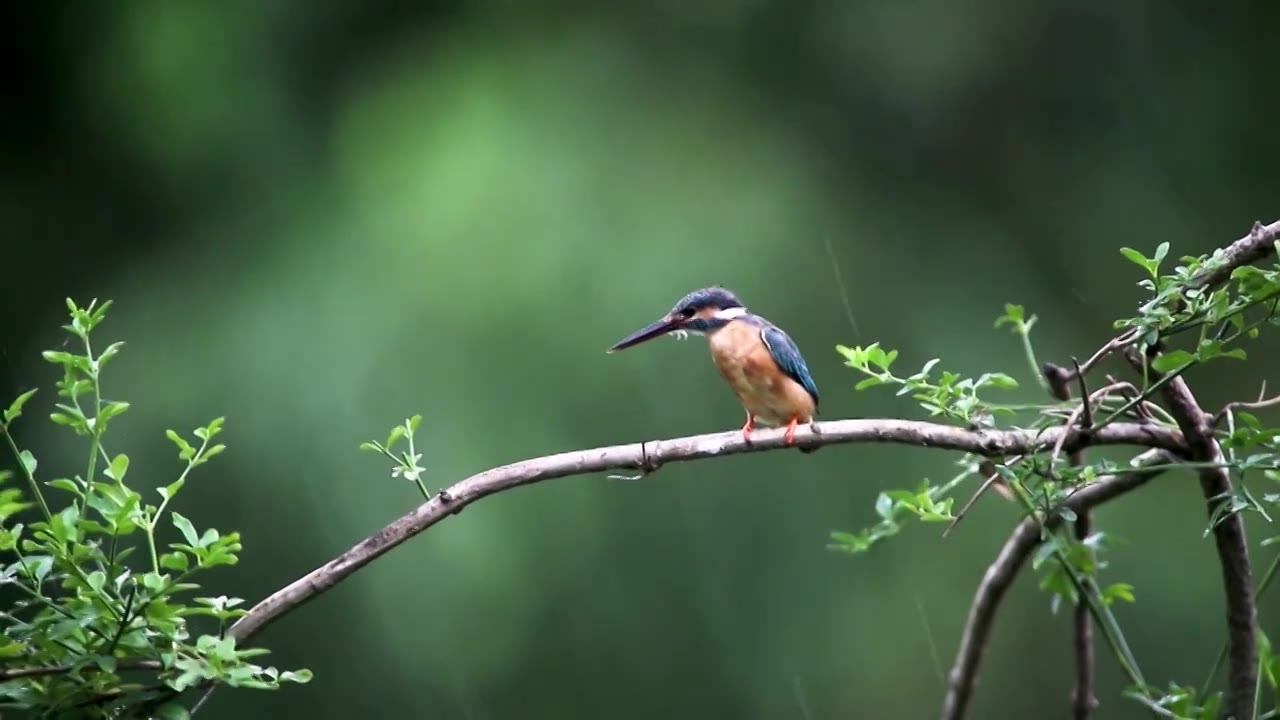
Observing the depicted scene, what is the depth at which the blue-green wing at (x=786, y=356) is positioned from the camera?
1801 mm

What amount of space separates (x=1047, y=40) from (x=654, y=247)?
1.17 metres

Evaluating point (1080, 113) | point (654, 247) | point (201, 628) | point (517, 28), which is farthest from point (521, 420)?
point (1080, 113)

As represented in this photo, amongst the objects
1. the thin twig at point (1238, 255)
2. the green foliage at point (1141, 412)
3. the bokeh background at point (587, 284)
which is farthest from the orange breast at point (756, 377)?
the bokeh background at point (587, 284)

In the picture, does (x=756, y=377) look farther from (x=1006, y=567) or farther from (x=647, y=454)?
(x=647, y=454)

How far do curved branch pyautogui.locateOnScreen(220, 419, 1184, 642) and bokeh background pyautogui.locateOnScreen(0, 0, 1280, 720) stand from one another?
1.42 meters

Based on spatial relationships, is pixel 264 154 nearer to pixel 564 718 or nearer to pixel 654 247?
pixel 654 247

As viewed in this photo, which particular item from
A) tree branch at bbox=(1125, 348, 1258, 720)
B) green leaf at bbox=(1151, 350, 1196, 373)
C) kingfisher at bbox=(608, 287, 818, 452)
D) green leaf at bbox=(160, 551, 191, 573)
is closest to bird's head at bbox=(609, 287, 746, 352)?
kingfisher at bbox=(608, 287, 818, 452)

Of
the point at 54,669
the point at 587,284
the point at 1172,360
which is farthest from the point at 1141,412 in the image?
the point at 587,284

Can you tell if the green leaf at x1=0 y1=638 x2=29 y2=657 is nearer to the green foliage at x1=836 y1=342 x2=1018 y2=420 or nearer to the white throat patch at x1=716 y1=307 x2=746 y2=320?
the green foliage at x1=836 y1=342 x2=1018 y2=420

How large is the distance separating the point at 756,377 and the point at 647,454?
2.09 ft

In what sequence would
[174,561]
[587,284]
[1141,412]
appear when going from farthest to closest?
[587,284], [1141,412], [174,561]

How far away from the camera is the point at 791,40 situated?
326cm

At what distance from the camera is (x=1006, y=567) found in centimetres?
162

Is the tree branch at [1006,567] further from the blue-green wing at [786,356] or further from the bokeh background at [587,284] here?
the bokeh background at [587,284]
